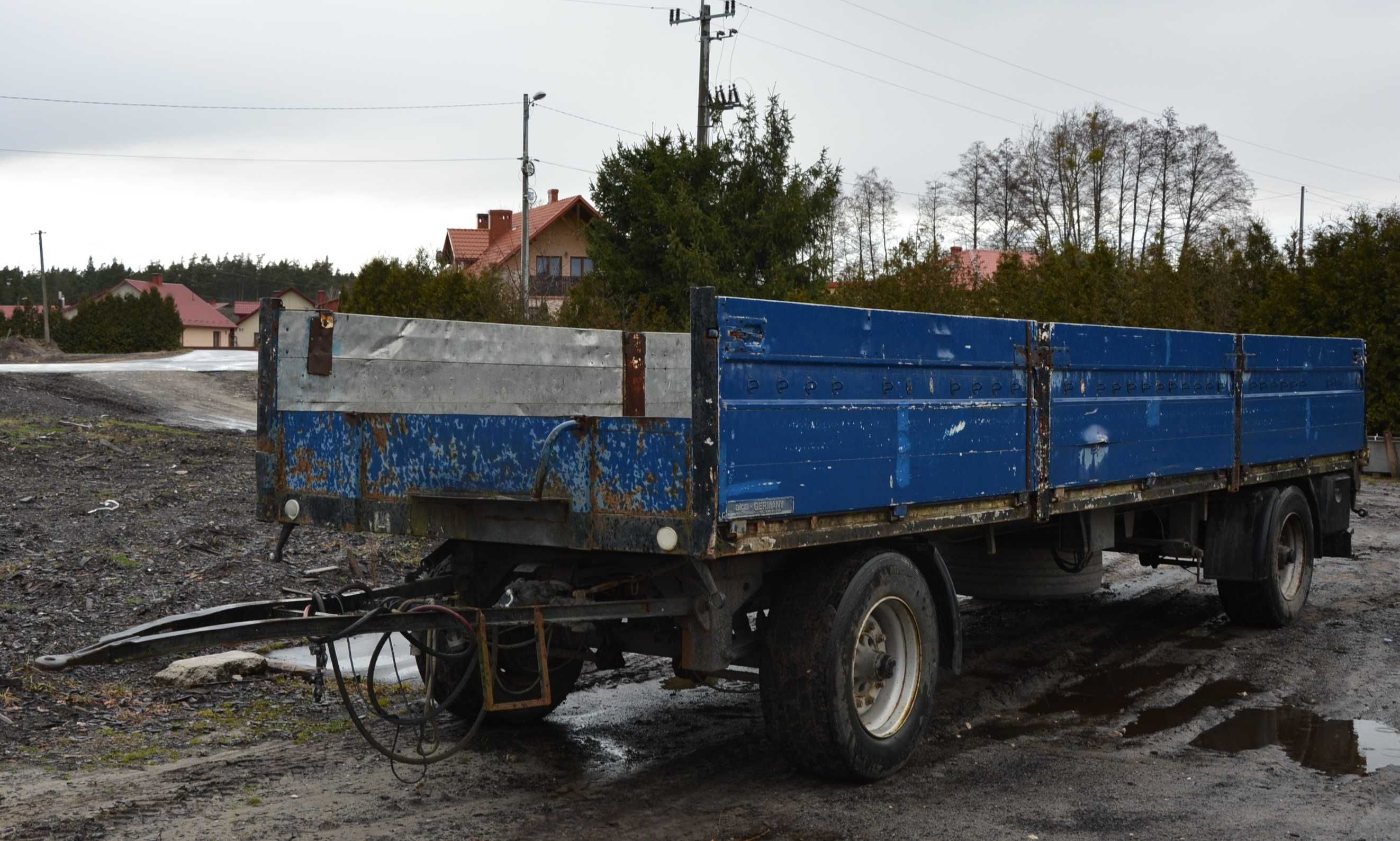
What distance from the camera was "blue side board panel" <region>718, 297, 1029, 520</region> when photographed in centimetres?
440

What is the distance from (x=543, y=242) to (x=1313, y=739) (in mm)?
57693

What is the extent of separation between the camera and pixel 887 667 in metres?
5.25

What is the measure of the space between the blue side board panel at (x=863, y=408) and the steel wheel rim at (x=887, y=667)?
531mm

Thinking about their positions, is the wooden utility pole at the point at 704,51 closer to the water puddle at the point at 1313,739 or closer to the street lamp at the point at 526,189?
the street lamp at the point at 526,189

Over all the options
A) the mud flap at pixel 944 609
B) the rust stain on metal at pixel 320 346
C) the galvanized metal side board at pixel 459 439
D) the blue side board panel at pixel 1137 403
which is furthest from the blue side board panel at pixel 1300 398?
the rust stain on metal at pixel 320 346

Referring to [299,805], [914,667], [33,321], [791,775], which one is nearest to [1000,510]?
[914,667]

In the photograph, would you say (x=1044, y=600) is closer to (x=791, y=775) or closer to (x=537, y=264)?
(x=791, y=775)

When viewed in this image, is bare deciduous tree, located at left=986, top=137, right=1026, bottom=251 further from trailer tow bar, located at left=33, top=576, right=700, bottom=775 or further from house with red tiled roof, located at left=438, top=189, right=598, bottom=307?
trailer tow bar, located at left=33, top=576, right=700, bottom=775

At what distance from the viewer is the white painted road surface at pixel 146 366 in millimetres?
27797

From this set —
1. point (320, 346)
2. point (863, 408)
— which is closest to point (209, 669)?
point (320, 346)

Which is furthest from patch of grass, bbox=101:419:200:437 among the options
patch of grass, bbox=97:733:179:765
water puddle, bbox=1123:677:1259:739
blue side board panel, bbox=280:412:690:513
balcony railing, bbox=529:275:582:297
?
balcony railing, bbox=529:275:582:297

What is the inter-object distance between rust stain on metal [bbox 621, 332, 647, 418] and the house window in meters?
54.2

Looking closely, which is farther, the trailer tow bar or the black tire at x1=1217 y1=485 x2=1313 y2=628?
the black tire at x1=1217 y1=485 x2=1313 y2=628

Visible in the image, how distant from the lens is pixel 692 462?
432 centimetres
